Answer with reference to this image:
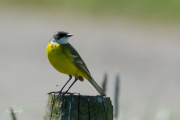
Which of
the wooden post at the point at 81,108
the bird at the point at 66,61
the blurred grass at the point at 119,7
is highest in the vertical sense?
the blurred grass at the point at 119,7

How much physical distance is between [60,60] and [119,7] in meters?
15.7

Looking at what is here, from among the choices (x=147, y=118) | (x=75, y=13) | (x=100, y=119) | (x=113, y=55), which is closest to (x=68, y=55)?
(x=147, y=118)

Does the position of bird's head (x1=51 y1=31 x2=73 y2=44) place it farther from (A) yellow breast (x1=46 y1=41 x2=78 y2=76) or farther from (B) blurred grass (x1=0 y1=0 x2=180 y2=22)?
(B) blurred grass (x1=0 y1=0 x2=180 y2=22)

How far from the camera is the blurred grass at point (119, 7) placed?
20.1 meters

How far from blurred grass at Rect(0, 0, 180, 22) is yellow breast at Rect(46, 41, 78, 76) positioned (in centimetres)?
1479

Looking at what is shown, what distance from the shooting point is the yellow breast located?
17.3 feet

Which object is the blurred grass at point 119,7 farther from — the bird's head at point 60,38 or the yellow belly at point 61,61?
the yellow belly at point 61,61

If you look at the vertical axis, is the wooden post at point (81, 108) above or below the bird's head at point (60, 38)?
below

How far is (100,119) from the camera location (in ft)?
12.4

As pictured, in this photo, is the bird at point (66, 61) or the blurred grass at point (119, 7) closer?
the bird at point (66, 61)

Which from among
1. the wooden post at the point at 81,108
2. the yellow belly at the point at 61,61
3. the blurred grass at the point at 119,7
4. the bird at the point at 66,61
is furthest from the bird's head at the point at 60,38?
A: the blurred grass at the point at 119,7

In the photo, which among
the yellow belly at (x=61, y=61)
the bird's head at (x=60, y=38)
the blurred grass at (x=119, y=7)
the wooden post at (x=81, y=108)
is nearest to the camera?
the wooden post at (x=81, y=108)

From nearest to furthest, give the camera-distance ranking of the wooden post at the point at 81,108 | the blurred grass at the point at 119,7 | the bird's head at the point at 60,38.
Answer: the wooden post at the point at 81,108, the bird's head at the point at 60,38, the blurred grass at the point at 119,7

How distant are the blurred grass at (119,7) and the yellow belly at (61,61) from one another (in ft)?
48.5
